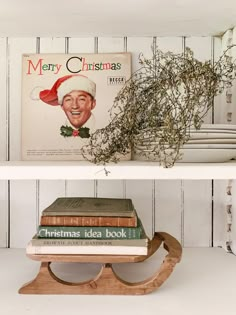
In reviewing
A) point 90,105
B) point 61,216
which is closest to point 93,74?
point 90,105

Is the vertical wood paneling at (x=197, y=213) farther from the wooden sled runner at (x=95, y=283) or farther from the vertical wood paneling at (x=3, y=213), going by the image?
the vertical wood paneling at (x=3, y=213)

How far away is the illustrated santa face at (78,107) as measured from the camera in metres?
1.21

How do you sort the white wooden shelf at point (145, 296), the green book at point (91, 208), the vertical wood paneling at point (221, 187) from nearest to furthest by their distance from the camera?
the white wooden shelf at point (145, 296) < the green book at point (91, 208) < the vertical wood paneling at point (221, 187)

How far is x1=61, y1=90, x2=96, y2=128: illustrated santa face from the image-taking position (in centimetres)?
121

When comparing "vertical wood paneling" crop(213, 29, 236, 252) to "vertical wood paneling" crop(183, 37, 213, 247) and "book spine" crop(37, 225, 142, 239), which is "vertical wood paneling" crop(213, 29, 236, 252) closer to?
"vertical wood paneling" crop(183, 37, 213, 247)

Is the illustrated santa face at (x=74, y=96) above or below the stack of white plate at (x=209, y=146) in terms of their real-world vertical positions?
above

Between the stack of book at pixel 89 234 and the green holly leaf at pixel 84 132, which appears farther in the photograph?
the green holly leaf at pixel 84 132

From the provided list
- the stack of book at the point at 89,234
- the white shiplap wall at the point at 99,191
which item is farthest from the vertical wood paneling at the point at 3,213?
the stack of book at the point at 89,234

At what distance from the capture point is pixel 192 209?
1.24 meters

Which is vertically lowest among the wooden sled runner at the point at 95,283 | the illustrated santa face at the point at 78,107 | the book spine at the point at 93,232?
the wooden sled runner at the point at 95,283

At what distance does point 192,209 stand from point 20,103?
0.63 m

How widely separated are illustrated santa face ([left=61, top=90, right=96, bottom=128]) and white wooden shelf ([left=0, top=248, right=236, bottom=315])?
0.43 meters

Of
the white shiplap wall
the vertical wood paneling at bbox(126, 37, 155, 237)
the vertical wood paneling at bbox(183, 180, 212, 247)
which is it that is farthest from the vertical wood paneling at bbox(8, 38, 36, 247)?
the vertical wood paneling at bbox(183, 180, 212, 247)

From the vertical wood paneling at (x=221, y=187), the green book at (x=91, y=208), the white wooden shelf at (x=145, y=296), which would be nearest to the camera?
the white wooden shelf at (x=145, y=296)
